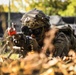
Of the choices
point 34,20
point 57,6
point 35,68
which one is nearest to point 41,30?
point 34,20

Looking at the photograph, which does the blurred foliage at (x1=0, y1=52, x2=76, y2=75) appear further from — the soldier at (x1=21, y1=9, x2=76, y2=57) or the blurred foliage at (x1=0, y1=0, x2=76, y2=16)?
the blurred foliage at (x1=0, y1=0, x2=76, y2=16)

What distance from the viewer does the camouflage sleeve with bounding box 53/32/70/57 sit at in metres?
2.96

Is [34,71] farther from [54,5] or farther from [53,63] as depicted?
[54,5]

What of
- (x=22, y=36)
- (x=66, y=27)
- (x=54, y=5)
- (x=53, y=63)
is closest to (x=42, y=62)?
(x=53, y=63)

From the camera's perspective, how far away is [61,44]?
10.0 ft

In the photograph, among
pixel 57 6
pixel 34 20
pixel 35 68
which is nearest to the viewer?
pixel 35 68

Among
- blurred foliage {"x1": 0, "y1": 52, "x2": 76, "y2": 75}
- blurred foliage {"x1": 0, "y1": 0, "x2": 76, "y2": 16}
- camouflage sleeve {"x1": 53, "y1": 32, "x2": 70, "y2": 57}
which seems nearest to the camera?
blurred foliage {"x1": 0, "y1": 52, "x2": 76, "y2": 75}

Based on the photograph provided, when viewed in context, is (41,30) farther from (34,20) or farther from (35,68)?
(35,68)

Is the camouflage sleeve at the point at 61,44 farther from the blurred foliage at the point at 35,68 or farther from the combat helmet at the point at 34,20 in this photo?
the blurred foliage at the point at 35,68

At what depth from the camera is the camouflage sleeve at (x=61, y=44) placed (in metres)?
2.96

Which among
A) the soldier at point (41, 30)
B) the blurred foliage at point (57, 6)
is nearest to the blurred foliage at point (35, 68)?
the soldier at point (41, 30)

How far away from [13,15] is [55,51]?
24291mm

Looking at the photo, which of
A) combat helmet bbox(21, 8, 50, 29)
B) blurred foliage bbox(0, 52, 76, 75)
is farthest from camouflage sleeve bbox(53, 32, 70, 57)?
blurred foliage bbox(0, 52, 76, 75)

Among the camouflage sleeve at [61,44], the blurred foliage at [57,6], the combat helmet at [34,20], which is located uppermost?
the combat helmet at [34,20]
